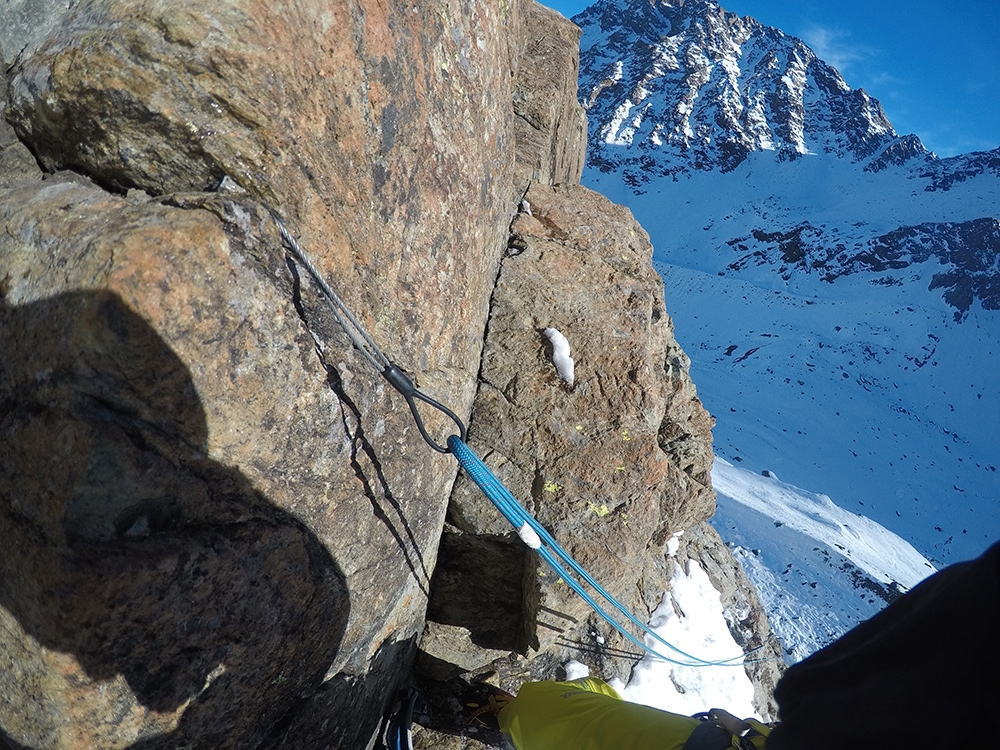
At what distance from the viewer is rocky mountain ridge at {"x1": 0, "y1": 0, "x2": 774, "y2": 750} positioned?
4.99ft

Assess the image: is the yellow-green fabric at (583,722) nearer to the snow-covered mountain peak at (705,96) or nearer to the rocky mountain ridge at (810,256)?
the rocky mountain ridge at (810,256)

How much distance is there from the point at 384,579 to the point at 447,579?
3.61 feet

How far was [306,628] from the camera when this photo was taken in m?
2.20

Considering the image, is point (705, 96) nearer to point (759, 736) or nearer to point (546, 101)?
point (546, 101)

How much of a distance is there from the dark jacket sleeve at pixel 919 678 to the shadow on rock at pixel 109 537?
71.7 inches

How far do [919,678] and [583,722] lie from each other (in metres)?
2.17

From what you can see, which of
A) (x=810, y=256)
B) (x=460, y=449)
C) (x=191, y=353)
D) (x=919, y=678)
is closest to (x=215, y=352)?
(x=191, y=353)

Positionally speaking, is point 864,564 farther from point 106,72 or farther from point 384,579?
point 106,72

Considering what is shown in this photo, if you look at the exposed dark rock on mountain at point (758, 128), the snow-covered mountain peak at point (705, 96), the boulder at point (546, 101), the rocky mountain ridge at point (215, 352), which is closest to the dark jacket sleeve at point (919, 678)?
the rocky mountain ridge at point (215, 352)

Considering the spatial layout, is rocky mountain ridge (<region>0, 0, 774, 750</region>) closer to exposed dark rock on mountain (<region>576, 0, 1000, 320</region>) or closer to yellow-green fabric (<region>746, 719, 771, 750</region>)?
yellow-green fabric (<region>746, 719, 771, 750</region>)

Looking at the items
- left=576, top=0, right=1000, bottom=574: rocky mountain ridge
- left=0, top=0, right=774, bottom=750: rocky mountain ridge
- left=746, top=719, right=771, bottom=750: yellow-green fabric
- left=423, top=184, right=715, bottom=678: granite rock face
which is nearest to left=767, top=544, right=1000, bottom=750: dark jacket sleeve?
left=746, top=719, right=771, bottom=750: yellow-green fabric

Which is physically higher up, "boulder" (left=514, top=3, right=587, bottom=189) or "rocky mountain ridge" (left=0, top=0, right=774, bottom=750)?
"boulder" (left=514, top=3, right=587, bottom=189)

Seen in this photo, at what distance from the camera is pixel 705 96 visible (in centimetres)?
11319

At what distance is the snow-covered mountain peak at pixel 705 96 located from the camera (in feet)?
336
